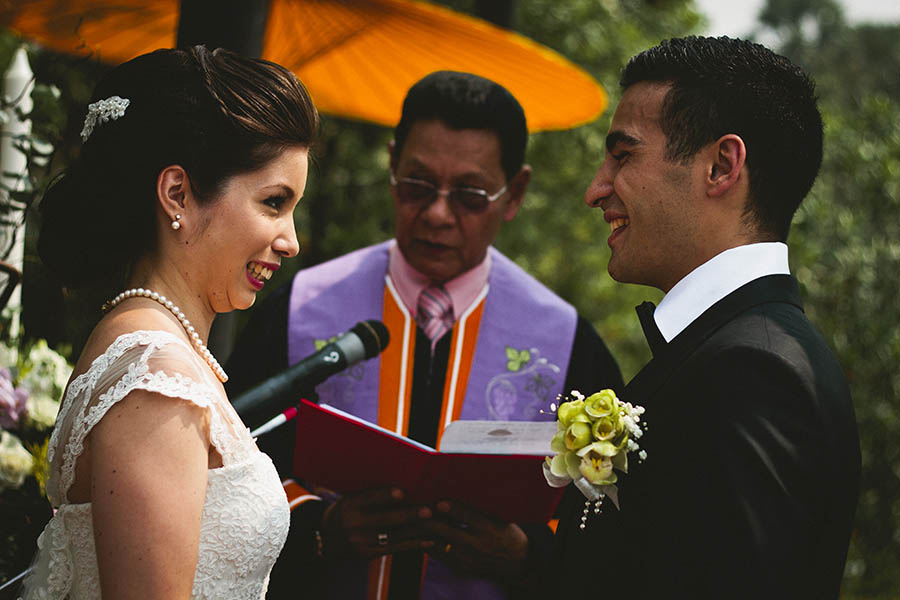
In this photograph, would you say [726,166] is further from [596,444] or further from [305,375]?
[305,375]

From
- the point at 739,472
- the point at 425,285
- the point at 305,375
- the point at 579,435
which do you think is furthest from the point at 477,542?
A: the point at 739,472

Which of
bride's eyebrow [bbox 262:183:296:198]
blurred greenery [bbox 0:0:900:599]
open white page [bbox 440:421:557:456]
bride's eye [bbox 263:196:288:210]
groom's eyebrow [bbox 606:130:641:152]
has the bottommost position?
blurred greenery [bbox 0:0:900:599]

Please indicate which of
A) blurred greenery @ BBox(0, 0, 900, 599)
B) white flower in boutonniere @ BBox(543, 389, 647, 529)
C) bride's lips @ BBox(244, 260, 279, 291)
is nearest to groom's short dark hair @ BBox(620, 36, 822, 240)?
white flower in boutonniere @ BBox(543, 389, 647, 529)

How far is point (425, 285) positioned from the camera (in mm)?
3426

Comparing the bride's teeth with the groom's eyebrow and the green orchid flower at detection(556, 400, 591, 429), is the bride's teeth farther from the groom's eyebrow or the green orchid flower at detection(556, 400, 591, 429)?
the groom's eyebrow

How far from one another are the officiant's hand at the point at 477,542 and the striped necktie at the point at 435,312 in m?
0.83

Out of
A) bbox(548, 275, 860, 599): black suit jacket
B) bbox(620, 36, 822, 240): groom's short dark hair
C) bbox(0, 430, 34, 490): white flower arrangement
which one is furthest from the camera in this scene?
bbox(0, 430, 34, 490): white flower arrangement

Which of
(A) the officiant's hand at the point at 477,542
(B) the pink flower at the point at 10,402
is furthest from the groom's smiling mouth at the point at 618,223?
(B) the pink flower at the point at 10,402

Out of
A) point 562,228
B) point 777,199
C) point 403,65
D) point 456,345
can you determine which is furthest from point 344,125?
point 777,199

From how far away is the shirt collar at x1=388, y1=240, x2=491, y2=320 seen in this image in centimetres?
341

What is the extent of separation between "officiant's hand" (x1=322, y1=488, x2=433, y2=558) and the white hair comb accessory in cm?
130

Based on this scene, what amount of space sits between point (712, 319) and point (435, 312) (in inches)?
59.8

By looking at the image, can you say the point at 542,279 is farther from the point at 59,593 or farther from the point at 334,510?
the point at 59,593

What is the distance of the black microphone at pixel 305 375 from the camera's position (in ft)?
7.91
